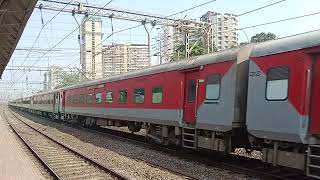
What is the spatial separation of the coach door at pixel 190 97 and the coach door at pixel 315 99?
16.7 feet

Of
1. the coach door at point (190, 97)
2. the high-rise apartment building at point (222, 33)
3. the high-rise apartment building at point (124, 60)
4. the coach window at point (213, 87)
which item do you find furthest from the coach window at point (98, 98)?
the high-rise apartment building at point (124, 60)

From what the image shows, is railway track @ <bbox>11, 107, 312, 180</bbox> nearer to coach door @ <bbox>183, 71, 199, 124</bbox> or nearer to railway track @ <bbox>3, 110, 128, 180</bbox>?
coach door @ <bbox>183, 71, 199, 124</bbox>

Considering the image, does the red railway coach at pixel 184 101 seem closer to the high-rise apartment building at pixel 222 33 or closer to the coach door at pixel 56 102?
the high-rise apartment building at pixel 222 33

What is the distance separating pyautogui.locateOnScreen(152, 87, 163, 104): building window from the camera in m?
16.8

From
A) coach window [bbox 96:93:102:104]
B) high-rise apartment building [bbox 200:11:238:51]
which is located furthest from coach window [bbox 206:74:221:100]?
high-rise apartment building [bbox 200:11:238:51]

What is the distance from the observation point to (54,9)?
25.2m

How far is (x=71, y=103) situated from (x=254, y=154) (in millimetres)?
20827

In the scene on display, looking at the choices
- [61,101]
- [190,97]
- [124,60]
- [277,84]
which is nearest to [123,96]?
[190,97]

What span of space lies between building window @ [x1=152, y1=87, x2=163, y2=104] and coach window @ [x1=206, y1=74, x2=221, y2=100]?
3.73 meters

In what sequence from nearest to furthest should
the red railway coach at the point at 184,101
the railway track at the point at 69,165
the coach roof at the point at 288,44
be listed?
1. the coach roof at the point at 288,44
2. the railway track at the point at 69,165
3. the red railway coach at the point at 184,101

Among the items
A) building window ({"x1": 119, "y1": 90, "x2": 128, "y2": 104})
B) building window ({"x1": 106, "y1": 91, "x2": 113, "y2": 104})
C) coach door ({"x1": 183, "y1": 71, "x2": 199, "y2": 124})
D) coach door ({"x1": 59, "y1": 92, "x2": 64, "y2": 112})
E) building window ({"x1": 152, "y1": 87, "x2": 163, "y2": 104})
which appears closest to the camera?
coach door ({"x1": 183, "y1": 71, "x2": 199, "y2": 124})

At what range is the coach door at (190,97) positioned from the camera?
14215mm

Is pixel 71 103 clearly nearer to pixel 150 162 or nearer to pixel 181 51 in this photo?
pixel 181 51

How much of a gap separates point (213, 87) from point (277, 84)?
3038mm
